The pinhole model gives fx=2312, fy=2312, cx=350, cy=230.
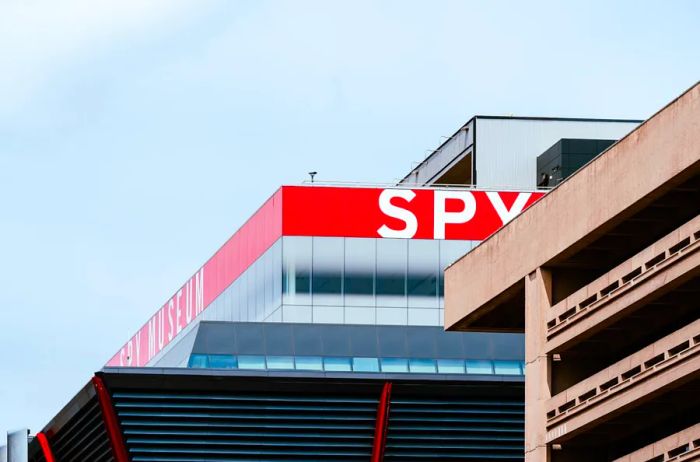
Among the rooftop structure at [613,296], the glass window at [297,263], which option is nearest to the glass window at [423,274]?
the glass window at [297,263]

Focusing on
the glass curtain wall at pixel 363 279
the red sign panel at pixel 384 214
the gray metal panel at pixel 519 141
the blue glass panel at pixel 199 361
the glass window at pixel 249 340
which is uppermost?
the gray metal panel at pixel 519 141

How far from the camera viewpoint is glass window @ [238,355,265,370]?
91250 mm

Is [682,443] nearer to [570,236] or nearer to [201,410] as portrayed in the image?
[570,236]

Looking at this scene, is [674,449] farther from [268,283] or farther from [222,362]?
[268,283]

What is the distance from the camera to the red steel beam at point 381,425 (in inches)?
3246

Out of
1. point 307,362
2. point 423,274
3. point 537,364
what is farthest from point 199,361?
point 537,364

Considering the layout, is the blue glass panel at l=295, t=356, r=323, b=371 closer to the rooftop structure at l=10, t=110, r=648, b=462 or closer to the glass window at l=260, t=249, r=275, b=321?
the rooftop structure at l=10, t=110, r=648, b=462

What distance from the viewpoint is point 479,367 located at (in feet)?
303

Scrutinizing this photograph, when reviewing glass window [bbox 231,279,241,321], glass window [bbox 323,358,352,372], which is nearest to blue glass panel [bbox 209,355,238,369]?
glass window [bbox 323,358,352,372]

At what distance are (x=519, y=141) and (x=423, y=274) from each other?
1504 centimetres

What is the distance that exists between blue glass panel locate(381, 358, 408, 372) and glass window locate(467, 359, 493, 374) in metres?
2.65

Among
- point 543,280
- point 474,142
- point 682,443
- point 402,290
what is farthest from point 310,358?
point 682,443

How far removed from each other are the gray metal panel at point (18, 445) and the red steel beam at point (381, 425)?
14.1m

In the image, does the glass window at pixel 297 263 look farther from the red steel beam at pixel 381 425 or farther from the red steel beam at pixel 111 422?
the red steel beam at pixel 111 422
